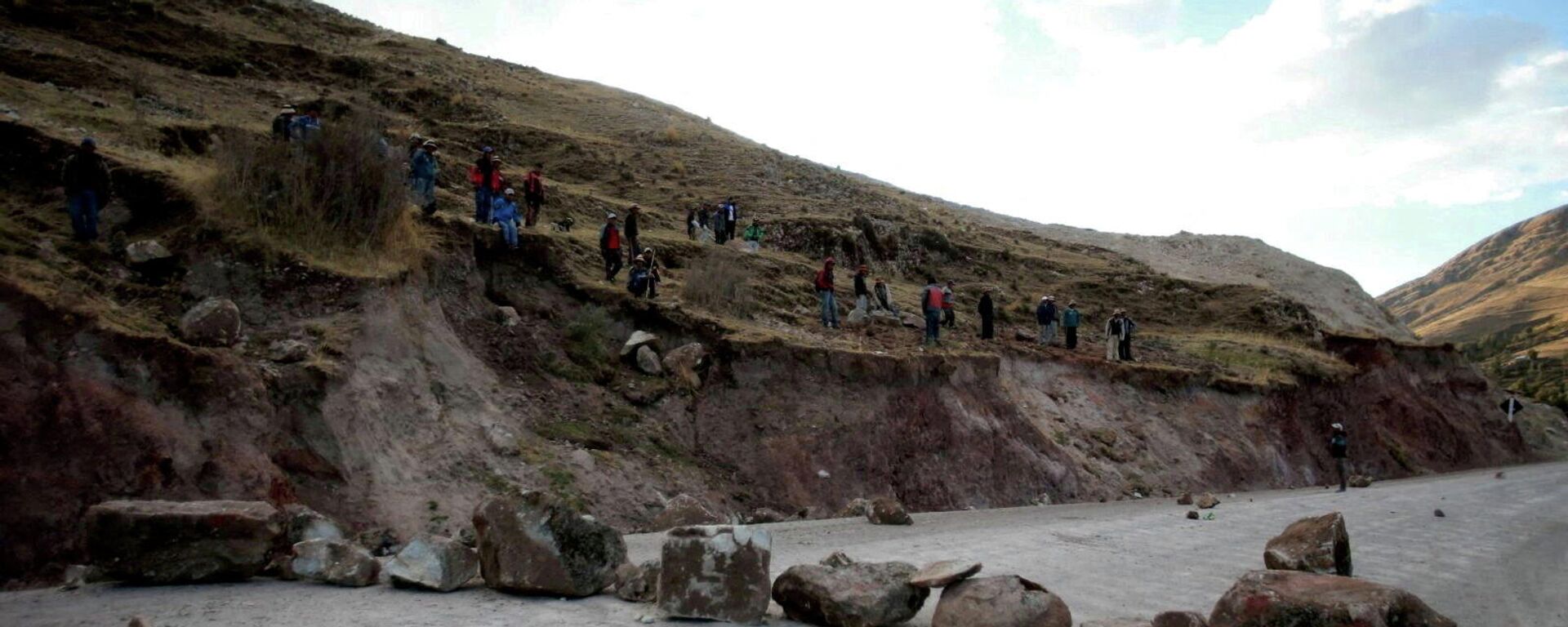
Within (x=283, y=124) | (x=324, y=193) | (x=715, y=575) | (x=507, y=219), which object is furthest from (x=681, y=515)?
(x=283, y=124)

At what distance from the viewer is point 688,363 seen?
1586 centimetres

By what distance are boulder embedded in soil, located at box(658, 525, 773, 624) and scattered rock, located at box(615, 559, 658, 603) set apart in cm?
38

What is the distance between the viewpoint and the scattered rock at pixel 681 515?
37.4ft

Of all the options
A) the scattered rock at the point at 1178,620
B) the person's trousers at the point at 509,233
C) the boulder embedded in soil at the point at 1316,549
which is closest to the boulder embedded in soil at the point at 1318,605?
the scattered rock at the point at 1178,620

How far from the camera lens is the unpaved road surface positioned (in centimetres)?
659

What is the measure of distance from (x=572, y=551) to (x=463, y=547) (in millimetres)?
938

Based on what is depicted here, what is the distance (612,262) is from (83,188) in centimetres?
800

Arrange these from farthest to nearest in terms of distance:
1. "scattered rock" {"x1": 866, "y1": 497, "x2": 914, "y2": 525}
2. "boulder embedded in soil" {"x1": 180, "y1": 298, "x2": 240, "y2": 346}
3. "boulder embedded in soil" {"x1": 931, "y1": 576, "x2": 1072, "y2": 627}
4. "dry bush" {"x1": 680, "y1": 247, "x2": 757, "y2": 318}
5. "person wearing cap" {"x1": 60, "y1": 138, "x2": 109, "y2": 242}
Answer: "dry bush" {"x1": 680, "y1": 247, "x2": 757, "y2": 318} < "scattered rock" {"x1": 866, "y1": 497, "x2": 914, "y2": 525} < "person wearing cap" {"x1": 60, "y1": 138, "x2": 109, "y2": 242} < "boulder embedded in soil" {"x1": 180, "y1": 298, "x2": 240, "y2": 346} < "boulder embedded in soil" {"x1": 931, "y1": 576, "x2": 1072, "y2": 627}

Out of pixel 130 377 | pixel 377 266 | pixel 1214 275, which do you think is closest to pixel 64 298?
pixel 130 377

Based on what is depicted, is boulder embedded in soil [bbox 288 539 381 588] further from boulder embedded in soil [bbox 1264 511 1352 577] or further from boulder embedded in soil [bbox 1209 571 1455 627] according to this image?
boulder embedded in soil [bbox 1264 511 1352 577]

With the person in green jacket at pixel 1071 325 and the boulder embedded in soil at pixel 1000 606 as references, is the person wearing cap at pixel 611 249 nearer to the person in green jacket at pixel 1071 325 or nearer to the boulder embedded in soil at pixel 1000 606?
the boulder embedded in soil at pixel 1000 606

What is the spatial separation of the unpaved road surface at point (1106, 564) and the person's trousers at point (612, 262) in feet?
21.5

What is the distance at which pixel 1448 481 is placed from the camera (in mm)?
26891

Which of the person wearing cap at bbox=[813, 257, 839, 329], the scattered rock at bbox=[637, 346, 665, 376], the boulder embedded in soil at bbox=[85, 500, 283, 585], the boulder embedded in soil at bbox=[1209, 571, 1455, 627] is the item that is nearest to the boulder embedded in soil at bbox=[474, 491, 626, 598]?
the boulder embedded in soil at bbox=[85, 500, 283, 585]
